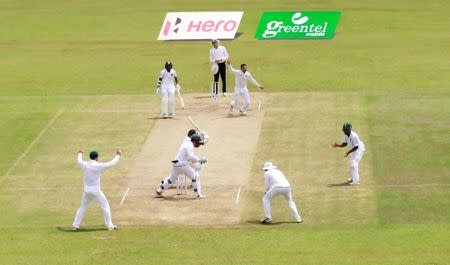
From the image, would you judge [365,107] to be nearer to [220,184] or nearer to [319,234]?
→ [220,184]

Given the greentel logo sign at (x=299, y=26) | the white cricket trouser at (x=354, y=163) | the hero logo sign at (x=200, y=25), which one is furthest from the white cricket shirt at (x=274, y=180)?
the greentel logo sign at (x=299, y=26)

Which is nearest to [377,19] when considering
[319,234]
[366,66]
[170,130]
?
[366,66]

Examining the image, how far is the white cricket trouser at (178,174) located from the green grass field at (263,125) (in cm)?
182

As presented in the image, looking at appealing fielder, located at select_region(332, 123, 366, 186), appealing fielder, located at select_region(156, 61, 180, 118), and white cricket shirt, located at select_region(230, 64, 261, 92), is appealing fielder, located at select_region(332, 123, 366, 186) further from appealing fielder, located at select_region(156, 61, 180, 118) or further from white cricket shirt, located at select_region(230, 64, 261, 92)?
appealing fielder, located at select_region(156, 61, 180, 118)

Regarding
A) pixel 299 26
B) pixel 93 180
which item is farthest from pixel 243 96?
pixel 299 26

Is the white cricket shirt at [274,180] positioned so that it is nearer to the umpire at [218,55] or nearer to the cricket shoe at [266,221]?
the cricket shoe at [266,221]

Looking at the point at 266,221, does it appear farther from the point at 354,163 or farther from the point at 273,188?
the point at 354,163

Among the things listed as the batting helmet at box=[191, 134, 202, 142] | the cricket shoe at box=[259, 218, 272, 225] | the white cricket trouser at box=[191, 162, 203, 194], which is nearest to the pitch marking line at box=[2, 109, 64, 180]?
the white cricket trouser at box=[191, 162, 203, 194]

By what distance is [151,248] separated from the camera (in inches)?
1331

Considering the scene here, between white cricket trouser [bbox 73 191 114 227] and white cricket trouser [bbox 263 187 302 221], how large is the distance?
4561 mm

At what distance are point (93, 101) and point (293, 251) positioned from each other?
67.4ft

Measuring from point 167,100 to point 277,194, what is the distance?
13320 mm

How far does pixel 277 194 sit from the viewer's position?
1394 inches

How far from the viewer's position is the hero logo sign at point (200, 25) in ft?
215
